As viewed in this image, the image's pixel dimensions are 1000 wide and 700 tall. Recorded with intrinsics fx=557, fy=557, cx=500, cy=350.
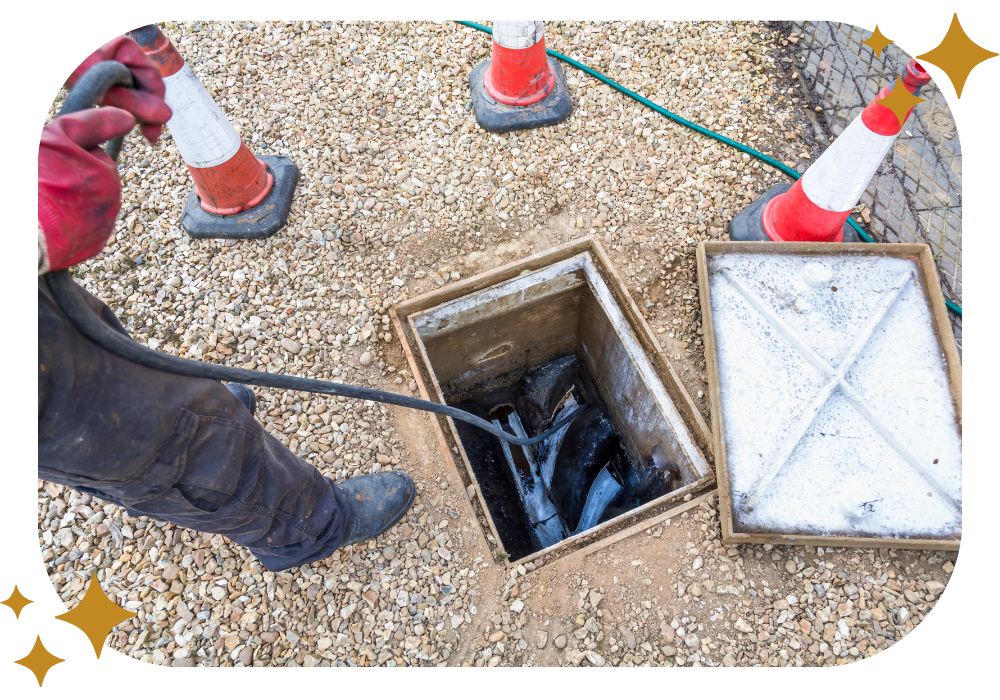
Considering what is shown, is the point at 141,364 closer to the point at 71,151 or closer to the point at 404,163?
the point at 71,151

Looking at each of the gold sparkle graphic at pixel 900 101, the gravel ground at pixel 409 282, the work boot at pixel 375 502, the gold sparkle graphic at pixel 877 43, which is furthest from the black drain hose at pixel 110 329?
the gold sparkle graphic at pixel 877 43

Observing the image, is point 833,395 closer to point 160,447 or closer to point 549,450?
point 549,450

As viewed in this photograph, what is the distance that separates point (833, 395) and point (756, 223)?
1016 mm

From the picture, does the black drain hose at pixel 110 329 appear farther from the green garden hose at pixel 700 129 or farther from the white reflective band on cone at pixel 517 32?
the green garden hose at pixel 700 129

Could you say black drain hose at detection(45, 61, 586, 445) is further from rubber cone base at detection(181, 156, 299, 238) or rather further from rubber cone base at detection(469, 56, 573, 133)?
rubber cone base at detection(469, 56, 573, 133)

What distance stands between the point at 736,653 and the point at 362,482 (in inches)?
69.3

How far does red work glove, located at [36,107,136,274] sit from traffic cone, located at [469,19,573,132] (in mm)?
2349

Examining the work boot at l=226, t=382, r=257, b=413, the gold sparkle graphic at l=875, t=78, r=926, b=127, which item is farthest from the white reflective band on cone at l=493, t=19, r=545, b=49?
the work boot at l=226, t=382, r=257, b=413

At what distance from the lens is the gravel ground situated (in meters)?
2.39

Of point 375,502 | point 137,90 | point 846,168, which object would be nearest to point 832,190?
point 846,168

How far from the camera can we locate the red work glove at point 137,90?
173 cm

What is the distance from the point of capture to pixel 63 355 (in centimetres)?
137

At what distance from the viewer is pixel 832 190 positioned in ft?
8.70

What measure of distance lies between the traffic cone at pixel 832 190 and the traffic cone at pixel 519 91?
133cm
